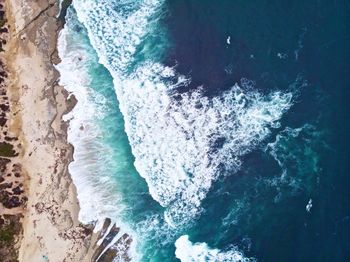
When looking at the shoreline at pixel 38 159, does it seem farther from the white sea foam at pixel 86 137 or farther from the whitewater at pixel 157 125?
the whitewater at pixel 157 125

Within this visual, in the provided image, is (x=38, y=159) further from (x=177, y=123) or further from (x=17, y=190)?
(x=177, y=123)

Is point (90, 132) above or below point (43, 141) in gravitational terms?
above

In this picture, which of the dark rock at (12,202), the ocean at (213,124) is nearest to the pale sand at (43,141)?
the dark rock at (12,202)

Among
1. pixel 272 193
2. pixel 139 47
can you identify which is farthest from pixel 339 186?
pixel 139 47

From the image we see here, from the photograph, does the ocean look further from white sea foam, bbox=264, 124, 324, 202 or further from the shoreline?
the shoreline

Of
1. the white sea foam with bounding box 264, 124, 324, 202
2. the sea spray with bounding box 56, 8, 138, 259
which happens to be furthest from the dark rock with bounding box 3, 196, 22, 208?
the white sea foam with bounding box 264, 124, 324, 202

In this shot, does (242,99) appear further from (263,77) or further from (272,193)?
(272,193)

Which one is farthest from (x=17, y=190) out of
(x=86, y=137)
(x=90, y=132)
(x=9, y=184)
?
(x=90, y=132)
